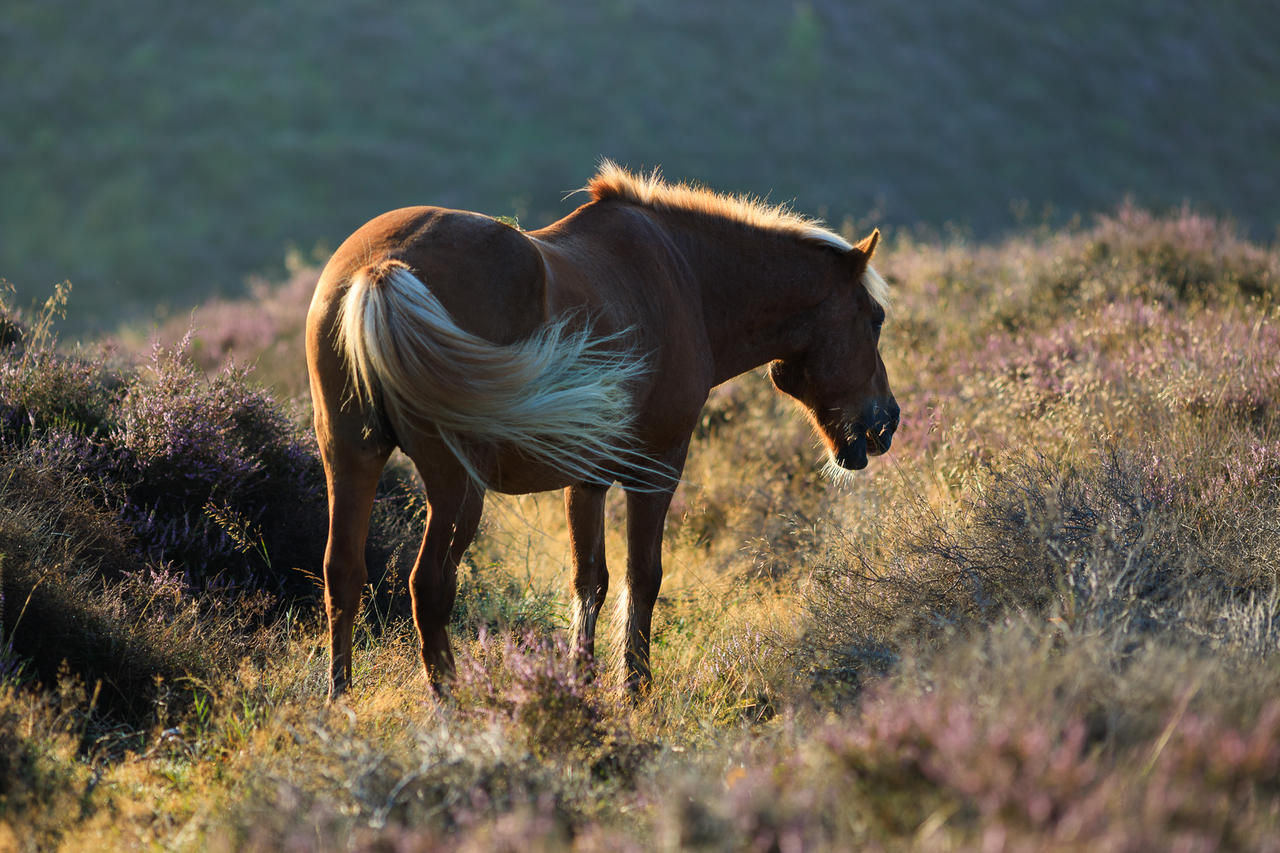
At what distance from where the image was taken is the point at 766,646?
3920 millimetres

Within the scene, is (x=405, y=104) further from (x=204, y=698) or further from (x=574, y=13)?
(x=204, y=698)

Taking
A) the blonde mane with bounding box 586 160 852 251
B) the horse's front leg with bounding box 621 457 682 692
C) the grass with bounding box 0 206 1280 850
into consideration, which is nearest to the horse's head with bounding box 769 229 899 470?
the blonde mane with bounding box 586 160 852 251

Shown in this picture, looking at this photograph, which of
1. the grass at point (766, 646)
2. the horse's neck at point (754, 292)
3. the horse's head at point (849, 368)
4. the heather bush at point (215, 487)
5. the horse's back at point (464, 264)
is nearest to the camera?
the grass at point (766, 646)

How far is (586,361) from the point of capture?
3174mm

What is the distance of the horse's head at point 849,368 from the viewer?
14.6 ft

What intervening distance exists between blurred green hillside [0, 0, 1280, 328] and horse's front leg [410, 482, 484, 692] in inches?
714

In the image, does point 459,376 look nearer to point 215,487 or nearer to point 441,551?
point 441,551

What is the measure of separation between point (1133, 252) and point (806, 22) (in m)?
22.9

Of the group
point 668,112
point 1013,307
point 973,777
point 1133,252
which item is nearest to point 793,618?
point 973,777

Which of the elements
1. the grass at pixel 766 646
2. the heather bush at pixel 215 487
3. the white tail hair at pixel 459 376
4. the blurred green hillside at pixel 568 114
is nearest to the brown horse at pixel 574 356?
the white tail hair at pixel 459 376

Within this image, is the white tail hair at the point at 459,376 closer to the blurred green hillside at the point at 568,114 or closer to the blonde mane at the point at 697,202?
the blonde mane at the point at 697,202

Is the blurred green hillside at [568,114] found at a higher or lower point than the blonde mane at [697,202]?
higher

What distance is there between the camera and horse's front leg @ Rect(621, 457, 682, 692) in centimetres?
393

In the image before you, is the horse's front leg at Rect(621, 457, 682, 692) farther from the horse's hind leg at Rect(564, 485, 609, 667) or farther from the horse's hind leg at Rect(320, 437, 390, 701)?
the horse's hind leg at Rect(320, 437, 390, 701)
